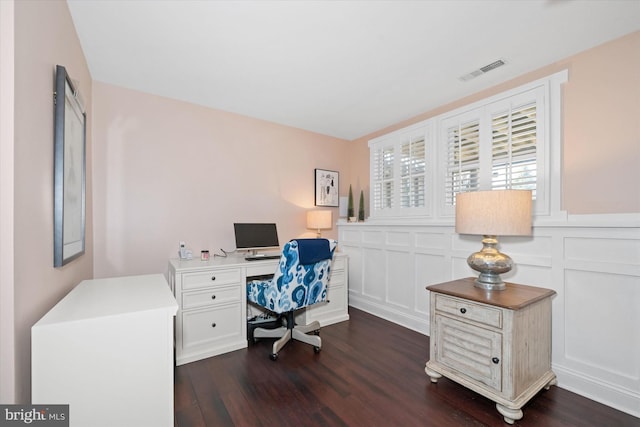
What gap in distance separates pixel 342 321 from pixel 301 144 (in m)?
2.30

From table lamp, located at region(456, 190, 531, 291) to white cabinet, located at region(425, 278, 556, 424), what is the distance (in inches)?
6.0

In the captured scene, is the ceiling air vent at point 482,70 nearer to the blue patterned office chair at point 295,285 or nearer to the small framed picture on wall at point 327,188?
the blue patterned office chair at point 295,285

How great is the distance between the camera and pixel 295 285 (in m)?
2.35

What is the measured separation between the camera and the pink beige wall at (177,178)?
253 centimetres

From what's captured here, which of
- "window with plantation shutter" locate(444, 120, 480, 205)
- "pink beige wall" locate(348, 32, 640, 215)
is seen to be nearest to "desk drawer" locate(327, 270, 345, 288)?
"window with plantation shutter" locate(444, 120, 480, 205)

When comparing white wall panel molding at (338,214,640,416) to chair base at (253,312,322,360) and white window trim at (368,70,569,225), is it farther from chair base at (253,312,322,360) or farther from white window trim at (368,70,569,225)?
chair base at (253,312,322,360)

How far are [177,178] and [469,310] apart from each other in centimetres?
282

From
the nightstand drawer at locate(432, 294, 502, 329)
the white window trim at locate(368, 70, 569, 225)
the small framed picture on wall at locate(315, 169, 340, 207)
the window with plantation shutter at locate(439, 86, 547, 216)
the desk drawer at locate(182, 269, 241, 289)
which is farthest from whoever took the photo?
the small framed picture on wall at locate(315, 169, 340, 207)

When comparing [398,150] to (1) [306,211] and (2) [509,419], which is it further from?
(2) [509,419]

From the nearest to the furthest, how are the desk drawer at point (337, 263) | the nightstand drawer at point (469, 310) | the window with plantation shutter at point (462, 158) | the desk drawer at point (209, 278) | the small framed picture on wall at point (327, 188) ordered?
the nightstand drawer at point (469, 310) < the desk drawer at point (209, 278) < the window with plantation shutter at point (462, 158) < the desk drawer at point (337, 263) < the small framed picture on wall at point (327, 188)

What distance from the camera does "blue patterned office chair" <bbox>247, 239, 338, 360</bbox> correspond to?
Result: 2.28 meters

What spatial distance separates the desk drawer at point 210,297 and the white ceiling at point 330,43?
6.11ft

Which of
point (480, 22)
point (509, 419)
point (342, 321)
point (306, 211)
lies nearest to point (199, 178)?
point (306, 211)

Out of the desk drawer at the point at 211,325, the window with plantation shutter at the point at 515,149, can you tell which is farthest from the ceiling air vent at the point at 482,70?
the desk drawer at the point at 211,325
